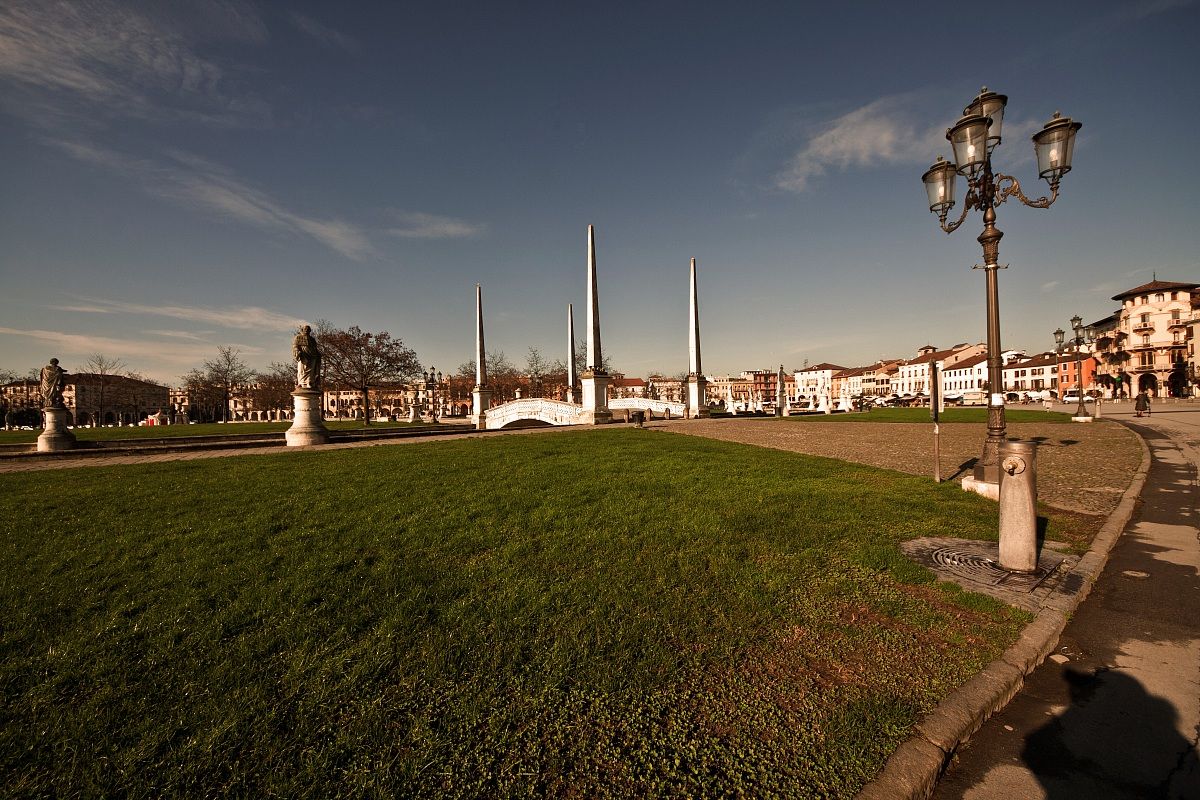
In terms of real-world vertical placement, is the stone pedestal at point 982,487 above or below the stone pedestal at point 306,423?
below

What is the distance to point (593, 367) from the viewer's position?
25766 millimetres

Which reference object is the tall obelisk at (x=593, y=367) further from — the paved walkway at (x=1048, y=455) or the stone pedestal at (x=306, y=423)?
the stone pedestal at (x=306, y=423)

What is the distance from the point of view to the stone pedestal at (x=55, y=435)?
14562 millimetres

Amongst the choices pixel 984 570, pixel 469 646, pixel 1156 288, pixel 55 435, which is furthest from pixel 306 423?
pixel 1156 288

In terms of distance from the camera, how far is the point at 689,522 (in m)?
6.02

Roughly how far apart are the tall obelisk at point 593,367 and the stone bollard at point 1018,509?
2126cm

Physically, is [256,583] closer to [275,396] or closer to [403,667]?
[403,667]

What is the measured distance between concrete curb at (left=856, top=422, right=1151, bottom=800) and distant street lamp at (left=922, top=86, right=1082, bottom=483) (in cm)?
402

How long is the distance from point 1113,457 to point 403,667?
17501 millimetres

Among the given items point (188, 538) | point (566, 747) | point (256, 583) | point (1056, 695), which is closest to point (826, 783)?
point (566, 747)

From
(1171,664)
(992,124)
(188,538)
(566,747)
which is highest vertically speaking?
(992,124)

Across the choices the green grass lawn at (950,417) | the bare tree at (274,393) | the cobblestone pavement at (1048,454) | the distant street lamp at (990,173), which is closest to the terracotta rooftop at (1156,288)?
the green grass lawn at (950,417)

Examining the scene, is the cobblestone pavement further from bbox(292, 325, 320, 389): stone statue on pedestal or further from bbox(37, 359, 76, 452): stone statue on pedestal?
bbox(37, 359, 76, 452): stone statue on pedestal

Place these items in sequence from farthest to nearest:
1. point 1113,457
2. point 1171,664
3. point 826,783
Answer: point 1113,457 < point 1171,664 < point 826,783
